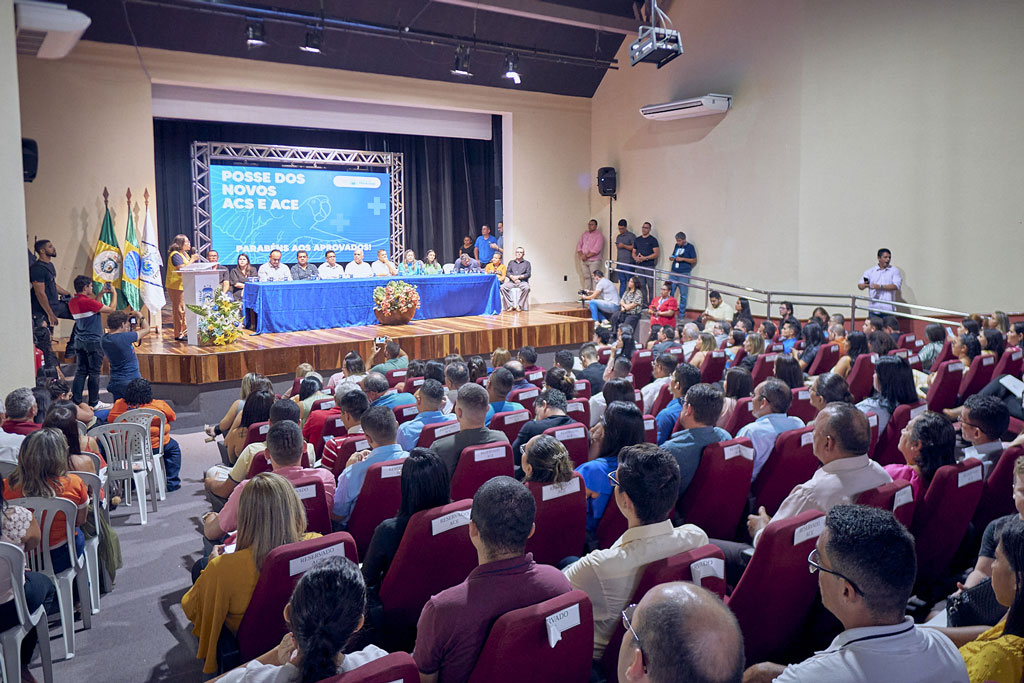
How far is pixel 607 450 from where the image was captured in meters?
3.32

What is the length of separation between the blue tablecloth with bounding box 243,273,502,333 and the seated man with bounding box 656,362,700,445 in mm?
6176

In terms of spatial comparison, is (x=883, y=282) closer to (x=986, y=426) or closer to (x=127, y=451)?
(x=986, y=426)

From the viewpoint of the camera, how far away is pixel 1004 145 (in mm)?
9047

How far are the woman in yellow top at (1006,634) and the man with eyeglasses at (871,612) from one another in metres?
0.14

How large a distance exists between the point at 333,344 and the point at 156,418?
3319 mm

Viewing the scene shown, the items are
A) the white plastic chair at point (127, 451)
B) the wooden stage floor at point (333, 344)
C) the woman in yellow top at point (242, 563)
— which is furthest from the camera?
the wooden stage floor at point (333, 344)

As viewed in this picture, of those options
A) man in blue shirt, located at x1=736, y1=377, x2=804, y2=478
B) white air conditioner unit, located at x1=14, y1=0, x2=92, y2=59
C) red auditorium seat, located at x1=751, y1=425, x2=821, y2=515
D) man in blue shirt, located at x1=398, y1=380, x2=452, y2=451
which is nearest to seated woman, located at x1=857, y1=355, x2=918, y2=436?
man in blue shirt, located at x1=736, y1=377, x2=804, y2=478

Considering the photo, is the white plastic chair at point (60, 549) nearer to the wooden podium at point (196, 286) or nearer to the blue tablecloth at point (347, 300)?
the wooden podium at point (196, 286)

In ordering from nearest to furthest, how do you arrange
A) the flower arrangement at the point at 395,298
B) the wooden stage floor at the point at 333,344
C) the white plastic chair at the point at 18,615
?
the white plastic chair at the point at 18,615 < the wooden stage floor at the point at 333,344 < the flower arrangement at the point at 395,298

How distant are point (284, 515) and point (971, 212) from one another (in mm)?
9519

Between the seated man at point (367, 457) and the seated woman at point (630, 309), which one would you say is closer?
the seated man at point (367, 457)

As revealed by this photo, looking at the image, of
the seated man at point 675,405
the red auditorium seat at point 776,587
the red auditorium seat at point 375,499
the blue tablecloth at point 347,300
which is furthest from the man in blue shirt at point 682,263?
the red auditorium seat at point 776,587

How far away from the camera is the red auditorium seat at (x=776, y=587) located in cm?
216

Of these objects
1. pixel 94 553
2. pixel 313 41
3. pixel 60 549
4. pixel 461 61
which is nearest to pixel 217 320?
pixel 313 41
